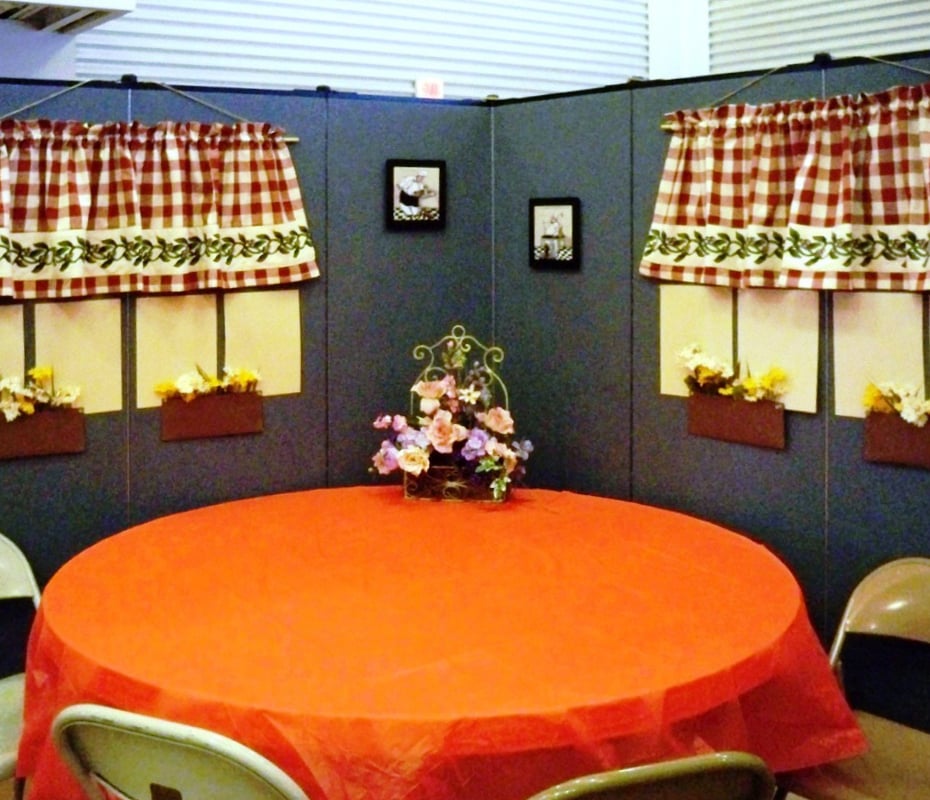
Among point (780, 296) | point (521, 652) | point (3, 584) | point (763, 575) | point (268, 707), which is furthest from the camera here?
point (780, 296)

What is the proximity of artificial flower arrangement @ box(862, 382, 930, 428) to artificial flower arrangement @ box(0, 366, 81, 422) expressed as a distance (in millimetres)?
2055

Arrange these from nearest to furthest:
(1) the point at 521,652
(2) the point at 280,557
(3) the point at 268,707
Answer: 1. (3) the point at 268,707
2. (1) the point at 521,652
3. (2) the point at 280,557

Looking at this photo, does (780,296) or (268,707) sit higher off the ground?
(780,296)

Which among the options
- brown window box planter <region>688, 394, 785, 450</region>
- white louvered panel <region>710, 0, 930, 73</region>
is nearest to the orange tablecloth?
brown window box planter <region>688, 394, 785, 450</region>

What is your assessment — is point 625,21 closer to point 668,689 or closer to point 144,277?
point 144,277

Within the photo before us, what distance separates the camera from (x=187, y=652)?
7.06 feet

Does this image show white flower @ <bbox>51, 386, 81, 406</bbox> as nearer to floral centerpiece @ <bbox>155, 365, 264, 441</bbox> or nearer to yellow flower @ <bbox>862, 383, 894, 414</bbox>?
floral centerpiece @ <bbox>155, 365, 264, 441</bbox>

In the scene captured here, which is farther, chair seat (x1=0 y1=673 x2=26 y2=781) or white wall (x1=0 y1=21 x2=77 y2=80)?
white wall (x1=0 y1=21 x2=77 y2=80)

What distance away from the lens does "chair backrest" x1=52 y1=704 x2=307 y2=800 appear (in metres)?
1.75

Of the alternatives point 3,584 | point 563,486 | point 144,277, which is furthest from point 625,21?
point 3,584

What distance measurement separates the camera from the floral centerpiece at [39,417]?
3168 millimetres

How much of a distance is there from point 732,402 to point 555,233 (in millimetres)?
790

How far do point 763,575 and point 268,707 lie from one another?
1120 millimetres

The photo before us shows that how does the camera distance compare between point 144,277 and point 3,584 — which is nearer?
point 3,584
